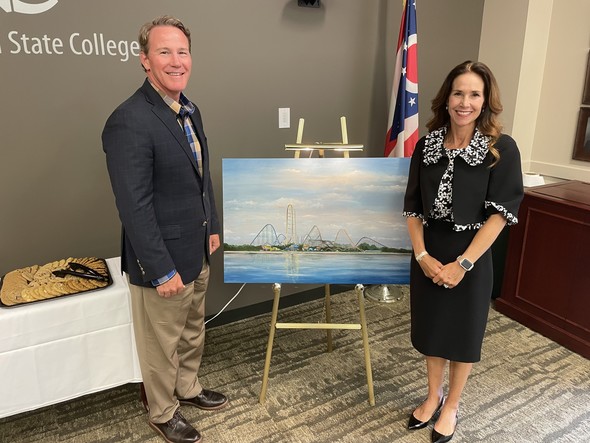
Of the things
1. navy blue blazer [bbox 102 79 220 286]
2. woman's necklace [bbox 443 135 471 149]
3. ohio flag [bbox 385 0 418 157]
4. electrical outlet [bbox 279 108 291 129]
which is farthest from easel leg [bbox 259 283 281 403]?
ohio flag [bbox 385 0 418 157]

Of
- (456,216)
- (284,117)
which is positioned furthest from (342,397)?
(284,117)

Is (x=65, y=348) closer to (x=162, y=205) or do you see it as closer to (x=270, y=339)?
(x=162, y=205)

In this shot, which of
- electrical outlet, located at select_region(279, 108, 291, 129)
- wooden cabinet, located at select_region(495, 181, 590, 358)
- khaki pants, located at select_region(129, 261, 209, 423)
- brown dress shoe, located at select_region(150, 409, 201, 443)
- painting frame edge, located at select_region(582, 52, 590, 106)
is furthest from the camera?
painting frame edge, located at select_region(582, 52, 590, 106)

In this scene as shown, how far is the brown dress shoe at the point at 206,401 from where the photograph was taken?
2.31 meters

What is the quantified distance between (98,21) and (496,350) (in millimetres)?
2780

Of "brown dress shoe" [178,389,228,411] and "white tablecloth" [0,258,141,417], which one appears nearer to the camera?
"white tablecloth" [0,258,141,417]

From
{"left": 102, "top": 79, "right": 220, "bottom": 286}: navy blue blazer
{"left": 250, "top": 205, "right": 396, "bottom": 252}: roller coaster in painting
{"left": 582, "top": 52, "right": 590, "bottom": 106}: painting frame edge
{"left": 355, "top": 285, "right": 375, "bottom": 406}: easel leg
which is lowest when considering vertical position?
{"left": 355, "top": 285, "right": 375, "bottom": 406}: easel leg

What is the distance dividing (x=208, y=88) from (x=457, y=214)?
5.09 ft

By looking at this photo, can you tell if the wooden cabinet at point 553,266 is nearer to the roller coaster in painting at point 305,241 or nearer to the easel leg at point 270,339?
the roller coaster in painting at point 305,241

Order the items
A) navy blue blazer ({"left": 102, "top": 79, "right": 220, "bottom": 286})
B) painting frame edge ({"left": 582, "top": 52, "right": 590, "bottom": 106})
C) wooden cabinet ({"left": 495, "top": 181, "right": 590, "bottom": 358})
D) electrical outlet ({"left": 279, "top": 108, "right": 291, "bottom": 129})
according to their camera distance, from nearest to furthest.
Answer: navy blue blazer ({"left": 102, "top": 79, "right": 220, "bottom": 286}) → wooden cabinet ({"left": 495, "top": 181, "right": 590, "bottom": 358}) → electrical outlet ({"left": 279, "top": 108, "right": 291, "bottom": 129}) → painting frame edge ({"left": 582, "top": 52, "right": 590, "bottom": 106})

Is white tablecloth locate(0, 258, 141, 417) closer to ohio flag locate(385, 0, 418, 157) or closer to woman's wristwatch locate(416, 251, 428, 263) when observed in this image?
woman's wristwatch locate(416, 251, 428, 263)

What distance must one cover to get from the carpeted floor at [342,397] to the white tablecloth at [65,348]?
0.95ft

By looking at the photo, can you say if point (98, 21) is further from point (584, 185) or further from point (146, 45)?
point (584, 185)

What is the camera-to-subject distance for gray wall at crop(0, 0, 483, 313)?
225cm
